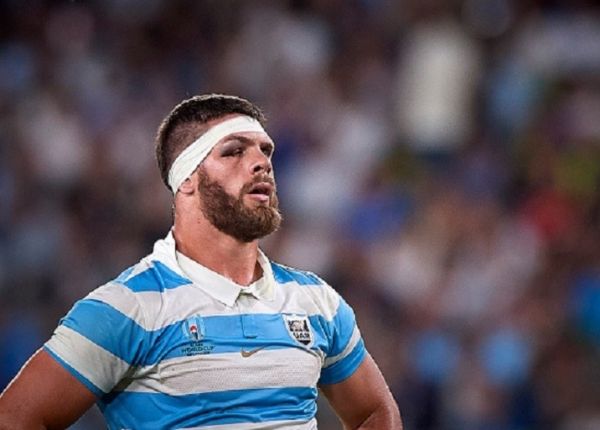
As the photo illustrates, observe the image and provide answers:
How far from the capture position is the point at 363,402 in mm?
4391

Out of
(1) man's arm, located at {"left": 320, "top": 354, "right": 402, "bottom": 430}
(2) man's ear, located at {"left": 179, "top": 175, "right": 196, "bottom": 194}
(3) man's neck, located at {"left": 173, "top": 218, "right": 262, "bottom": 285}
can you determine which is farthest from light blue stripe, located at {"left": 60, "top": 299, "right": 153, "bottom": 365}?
(1) man's arm, located at {"left": 320, "top": 354, "right": 402, "bottom": 430}

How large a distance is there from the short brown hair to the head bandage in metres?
0.02

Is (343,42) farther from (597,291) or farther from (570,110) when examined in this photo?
(597,291)

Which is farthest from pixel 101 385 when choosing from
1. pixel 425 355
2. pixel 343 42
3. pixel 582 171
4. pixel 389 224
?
pixel 343 42

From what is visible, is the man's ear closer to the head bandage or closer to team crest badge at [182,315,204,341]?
the head bandage

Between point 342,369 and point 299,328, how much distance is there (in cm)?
29

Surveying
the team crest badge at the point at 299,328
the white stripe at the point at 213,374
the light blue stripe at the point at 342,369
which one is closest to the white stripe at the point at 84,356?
the white stripe at the point at 213,374

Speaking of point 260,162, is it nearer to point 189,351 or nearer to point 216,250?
point 216,250

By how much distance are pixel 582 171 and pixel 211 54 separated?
2.70 meters

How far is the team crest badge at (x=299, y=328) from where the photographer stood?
4.09 m

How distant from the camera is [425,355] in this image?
8008 millimetres

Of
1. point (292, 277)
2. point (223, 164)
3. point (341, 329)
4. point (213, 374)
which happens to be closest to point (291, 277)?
point (292, 277)

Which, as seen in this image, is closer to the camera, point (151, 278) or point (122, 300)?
point (122, 300)

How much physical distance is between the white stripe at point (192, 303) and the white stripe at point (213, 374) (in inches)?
4.9
